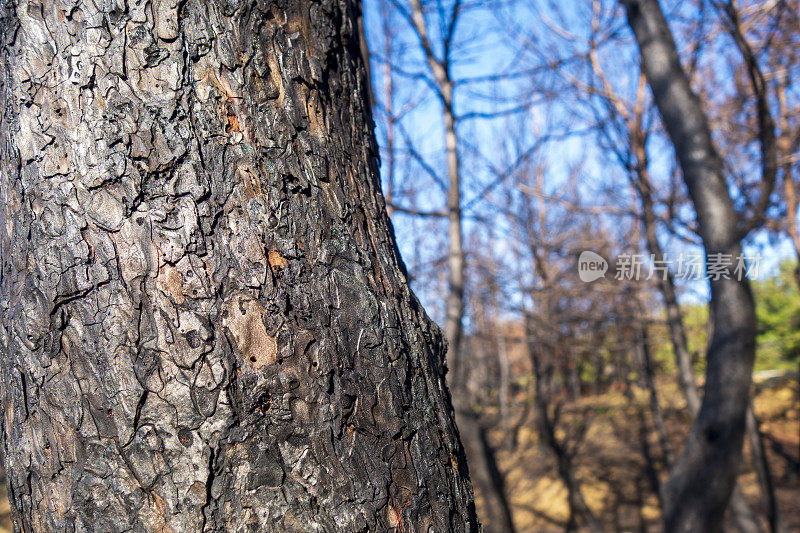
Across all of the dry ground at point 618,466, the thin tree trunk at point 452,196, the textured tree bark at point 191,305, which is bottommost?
the dry ground at point 618,466

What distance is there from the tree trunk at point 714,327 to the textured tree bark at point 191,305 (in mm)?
2785

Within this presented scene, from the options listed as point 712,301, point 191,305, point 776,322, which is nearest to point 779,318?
point 776,322

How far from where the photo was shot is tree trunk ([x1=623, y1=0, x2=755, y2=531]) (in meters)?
3.07

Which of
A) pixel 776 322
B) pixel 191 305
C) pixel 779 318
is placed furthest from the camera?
pixel 779 318

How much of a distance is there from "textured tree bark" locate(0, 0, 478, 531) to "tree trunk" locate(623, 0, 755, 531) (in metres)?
2.78

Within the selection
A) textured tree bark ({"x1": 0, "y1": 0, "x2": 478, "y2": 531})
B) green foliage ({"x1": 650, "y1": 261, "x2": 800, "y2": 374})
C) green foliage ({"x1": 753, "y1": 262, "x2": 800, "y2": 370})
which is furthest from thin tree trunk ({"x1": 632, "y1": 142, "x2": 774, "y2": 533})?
textured tree bark ({"x1": 0, "y1": 0, "x2": 478, "y2": 531})

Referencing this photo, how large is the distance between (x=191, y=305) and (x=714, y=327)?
3.29 meters

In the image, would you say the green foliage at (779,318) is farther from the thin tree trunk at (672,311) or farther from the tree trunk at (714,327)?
the tree trunk at (714,327)

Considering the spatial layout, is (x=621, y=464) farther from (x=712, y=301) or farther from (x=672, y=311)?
(x=712, y=301)

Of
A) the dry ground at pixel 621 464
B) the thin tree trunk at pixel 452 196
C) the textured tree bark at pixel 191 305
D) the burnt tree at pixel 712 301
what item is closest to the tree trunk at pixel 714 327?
the burnt tree at pixel 712 301

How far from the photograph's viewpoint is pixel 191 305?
0.80 m

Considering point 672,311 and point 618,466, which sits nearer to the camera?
point 672,311

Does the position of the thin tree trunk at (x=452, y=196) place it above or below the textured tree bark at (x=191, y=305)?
above

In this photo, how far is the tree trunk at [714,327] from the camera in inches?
121
